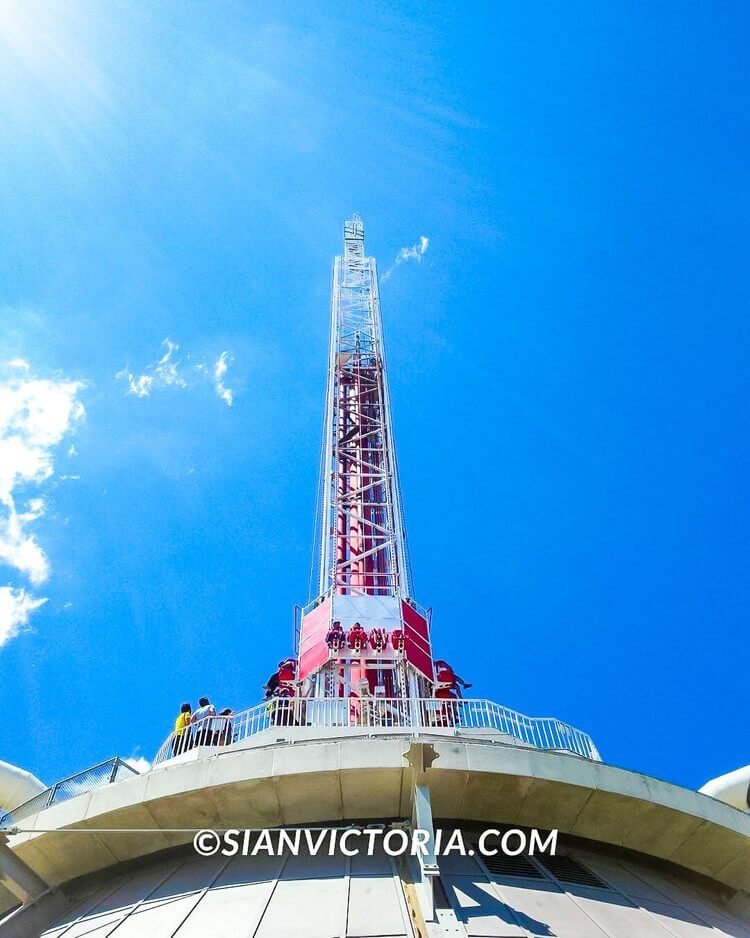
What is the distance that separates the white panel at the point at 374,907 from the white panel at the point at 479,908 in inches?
37.8

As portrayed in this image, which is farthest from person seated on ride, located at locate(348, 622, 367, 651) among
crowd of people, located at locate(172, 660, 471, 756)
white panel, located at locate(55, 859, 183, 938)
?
white panel, located at locate(55, 859, 183, 938)

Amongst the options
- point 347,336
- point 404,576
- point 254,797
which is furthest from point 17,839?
point 347,336

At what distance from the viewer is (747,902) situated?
49.5 ft

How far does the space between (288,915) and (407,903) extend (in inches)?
78.2

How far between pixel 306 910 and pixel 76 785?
6.81 meters

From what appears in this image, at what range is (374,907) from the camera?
1172cm

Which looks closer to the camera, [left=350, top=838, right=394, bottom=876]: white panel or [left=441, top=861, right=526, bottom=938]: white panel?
[left=441, top=861, right=526, bottom=938]: white panel

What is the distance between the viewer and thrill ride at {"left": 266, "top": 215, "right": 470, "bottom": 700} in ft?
82.1

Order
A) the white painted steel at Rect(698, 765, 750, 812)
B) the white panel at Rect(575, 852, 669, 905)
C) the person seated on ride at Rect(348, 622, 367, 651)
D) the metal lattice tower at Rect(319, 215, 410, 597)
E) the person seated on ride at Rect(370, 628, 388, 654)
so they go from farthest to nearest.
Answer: the metal lattice tower at Rect(319, 215, 410, 597), the person seated on ride at Rect(370, 628, 388, 654), the person seated on ride at Rect(348, 622, 367, 651), the white painted steel at Rect(698, 765, 750, 812), the white panel at Rect(575, 852, 669, 905)

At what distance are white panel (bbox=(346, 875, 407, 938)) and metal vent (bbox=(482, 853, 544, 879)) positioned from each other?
2.05m

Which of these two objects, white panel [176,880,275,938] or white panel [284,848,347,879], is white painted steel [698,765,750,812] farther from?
white panel [176,880,275,938]

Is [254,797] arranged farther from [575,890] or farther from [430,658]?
[430,658]

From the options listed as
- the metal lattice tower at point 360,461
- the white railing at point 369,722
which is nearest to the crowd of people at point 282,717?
the white railing at point 369,722

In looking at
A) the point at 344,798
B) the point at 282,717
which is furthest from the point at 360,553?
the point at 344,798
